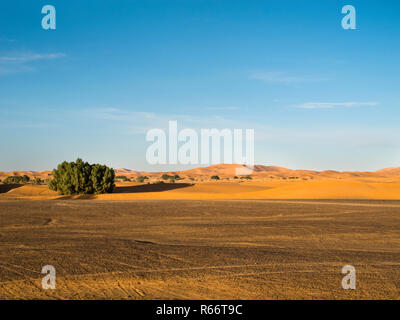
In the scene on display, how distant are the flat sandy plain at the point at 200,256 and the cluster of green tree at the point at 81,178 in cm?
2252

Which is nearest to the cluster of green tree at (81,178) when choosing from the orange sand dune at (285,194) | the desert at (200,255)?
the orange sand dune at (285,194)

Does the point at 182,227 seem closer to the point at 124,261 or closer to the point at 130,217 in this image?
the point at 130,217

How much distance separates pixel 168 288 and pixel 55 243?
6244mm

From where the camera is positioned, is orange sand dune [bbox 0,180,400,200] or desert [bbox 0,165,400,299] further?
orange sand dune [bbox 0,180,400,200]

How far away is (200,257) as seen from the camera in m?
10.3

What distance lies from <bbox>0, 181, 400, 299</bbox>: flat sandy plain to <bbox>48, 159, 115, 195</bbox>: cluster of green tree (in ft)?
73.9

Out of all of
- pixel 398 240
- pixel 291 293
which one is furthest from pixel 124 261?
pixel 398 240

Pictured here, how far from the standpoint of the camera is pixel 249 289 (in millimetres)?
7297

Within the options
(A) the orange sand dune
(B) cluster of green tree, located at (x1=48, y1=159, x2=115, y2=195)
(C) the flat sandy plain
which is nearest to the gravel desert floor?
(C) the flat sandy plain

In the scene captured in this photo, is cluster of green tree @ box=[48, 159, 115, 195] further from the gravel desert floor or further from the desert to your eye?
the gravel desert floor

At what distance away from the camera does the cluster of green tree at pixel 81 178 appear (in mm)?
41844

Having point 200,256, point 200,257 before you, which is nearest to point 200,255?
point 200,256

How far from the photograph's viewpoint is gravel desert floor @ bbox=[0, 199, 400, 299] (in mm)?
7293
